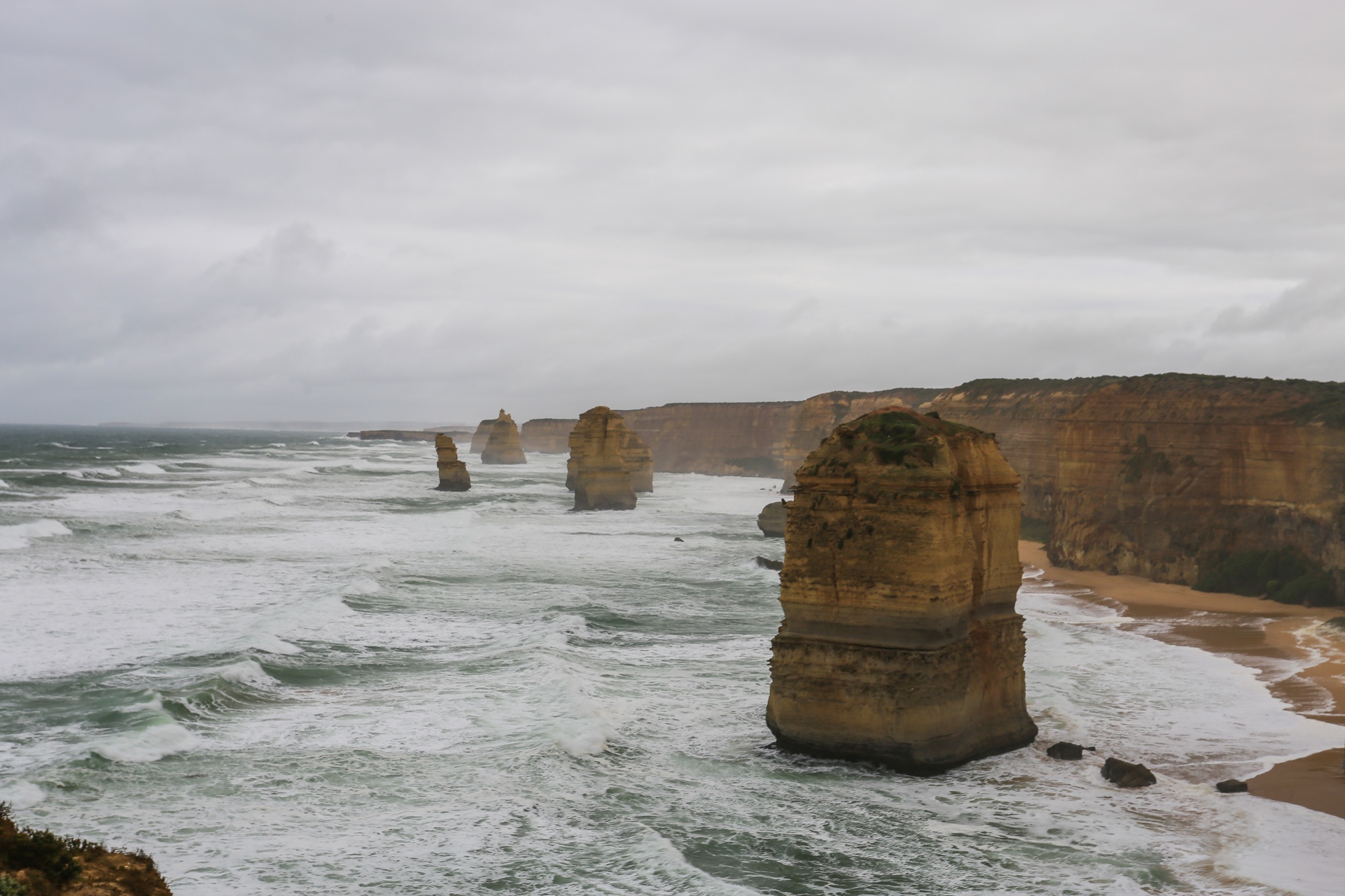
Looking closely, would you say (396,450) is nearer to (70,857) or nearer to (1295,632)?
(1295,632)

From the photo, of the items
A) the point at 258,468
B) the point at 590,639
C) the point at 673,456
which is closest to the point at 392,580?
the point at 590,639

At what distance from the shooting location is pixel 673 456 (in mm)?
118438

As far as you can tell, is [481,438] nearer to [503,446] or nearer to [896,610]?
[503,446]

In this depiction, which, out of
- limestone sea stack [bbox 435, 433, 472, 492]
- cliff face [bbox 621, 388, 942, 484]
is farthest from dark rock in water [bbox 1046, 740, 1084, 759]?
cliff face [bbox 621, 388, 942, 484]

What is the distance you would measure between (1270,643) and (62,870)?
22.9m

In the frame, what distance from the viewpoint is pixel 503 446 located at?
111 metres

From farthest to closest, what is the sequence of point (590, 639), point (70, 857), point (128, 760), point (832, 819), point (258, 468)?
point (258, 468) → point (590, 639) → point (128, 760) → point (832, 819) → point (70, 857)

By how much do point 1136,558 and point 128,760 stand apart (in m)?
29.2

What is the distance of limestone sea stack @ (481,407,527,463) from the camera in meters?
110

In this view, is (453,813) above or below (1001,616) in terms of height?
below

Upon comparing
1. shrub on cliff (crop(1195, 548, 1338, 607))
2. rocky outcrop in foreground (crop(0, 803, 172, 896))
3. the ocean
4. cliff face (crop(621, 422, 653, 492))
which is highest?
cliff face (crop(621, 422, 653, 492))

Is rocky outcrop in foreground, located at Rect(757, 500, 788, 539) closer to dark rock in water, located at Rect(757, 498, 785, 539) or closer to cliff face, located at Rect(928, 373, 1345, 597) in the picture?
dark rock in water, located at Rect(757, 498, 785, 539)

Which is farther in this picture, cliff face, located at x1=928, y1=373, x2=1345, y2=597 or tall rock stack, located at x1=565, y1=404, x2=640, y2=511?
tall rock stack, located at x1=565, y1=404, x2=640, y2=511

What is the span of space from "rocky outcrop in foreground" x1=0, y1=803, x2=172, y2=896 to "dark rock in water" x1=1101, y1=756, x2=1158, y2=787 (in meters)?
10.7
